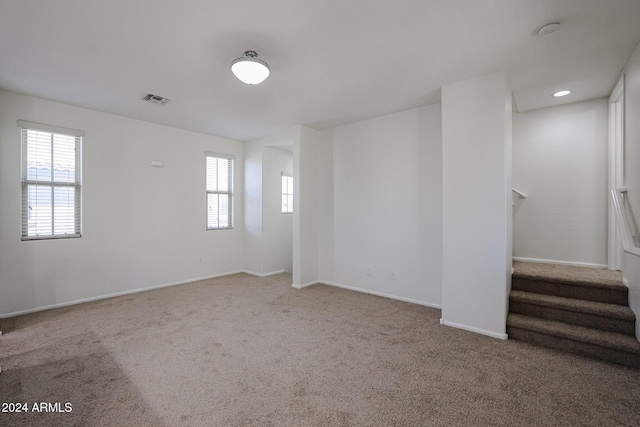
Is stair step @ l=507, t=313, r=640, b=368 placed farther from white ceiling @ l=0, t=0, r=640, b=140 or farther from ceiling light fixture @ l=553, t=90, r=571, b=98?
ceiling light fixture @ l=553, t=90, r=571, b=98

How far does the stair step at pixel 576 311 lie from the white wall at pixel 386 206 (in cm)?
95

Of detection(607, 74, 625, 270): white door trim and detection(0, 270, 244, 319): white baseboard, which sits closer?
detection(607, 74, 625, 270): white door trim

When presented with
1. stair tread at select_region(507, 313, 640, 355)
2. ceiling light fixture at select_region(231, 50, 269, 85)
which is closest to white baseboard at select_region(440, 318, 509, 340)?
stair tread at select_region(507, 313, 640, 355)

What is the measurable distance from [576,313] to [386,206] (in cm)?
237

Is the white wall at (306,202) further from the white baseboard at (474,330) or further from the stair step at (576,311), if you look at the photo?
the stair step at (576,311)

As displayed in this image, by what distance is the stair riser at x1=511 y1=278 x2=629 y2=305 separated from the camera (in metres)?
2.82

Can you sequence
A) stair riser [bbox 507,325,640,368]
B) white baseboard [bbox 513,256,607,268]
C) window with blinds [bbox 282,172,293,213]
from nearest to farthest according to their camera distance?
stair riser [bbox 507,325,640,368] → white baseboard [bbox 513,256,607,268] → window with blinds [bbox 282,172,293,213]

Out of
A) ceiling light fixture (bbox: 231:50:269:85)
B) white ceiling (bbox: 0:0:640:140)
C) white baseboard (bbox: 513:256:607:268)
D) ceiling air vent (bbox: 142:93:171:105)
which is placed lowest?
white baseboard (bbox: 513:256:607:268)

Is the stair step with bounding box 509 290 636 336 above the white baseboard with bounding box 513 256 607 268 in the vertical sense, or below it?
below

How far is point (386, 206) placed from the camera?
4281 millimetres

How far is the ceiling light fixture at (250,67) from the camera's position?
2488 millimetres

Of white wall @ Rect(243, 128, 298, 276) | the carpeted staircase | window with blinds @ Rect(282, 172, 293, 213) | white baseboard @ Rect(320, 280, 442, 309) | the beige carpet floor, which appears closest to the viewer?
the beige carpet floor

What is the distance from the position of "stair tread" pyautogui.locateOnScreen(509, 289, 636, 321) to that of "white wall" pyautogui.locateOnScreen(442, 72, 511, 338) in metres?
0.29

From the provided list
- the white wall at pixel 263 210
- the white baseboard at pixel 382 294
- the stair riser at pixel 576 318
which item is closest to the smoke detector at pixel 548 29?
the stair riser at pixel 576 318
